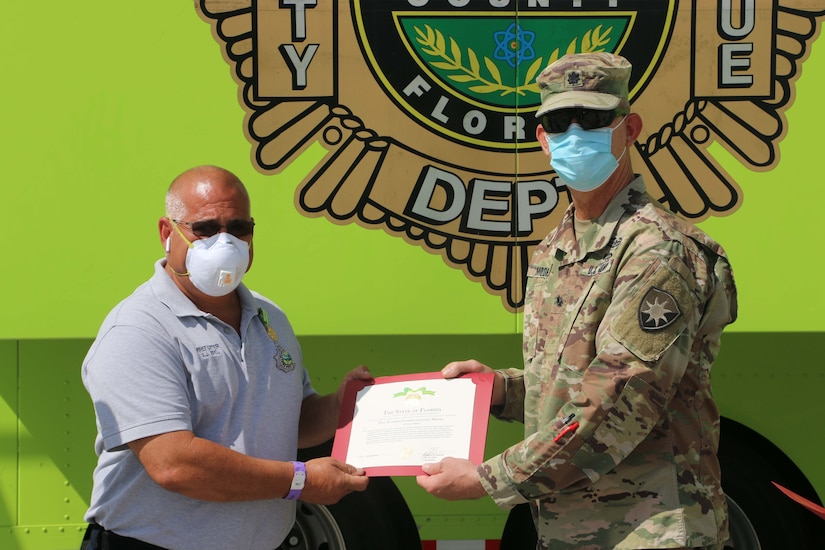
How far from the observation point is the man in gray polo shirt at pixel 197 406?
1985mm

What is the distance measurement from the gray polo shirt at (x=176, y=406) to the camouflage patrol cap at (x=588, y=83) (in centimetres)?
101

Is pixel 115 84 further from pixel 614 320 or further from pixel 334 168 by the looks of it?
pixel 614 320

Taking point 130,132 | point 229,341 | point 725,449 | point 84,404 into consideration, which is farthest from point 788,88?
point 84,404

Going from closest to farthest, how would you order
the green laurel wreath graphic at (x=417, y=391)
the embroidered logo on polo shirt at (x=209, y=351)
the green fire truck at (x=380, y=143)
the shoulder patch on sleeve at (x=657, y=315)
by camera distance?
1. the shoulder patch on sleeve at (x=657, y=315)
2. the embroidered logo on polo shirt at (x=209, y=351)
3. the green laurel wreath graphic at (x=417, y=391)
4. the green fire truck at (x=380, y=143)

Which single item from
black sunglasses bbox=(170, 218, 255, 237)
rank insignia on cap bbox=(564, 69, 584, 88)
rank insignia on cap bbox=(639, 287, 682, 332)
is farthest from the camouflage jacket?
black sunglasses bbox=(170, 218, 255, 237)

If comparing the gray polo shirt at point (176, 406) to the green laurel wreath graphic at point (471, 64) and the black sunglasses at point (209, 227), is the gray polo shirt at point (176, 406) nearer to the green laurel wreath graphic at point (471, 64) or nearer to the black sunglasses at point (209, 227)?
the black sunglasses at point (209, 227)

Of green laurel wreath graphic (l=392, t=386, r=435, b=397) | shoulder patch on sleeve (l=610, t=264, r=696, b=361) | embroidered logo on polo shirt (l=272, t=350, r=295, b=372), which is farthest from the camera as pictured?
green laurel wreath graphic (l=392, t=386, r=435, b=397)

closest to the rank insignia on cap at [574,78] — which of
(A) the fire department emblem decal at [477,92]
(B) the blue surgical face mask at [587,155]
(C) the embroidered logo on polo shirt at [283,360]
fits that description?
(B) the blue surgical face mask at [587,155]

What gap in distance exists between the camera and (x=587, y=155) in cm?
215

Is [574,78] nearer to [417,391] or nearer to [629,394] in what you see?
[629,394]

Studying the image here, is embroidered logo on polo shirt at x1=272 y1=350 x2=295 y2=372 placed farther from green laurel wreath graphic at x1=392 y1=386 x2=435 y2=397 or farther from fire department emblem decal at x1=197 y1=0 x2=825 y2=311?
fire department emblem decal at x1=197 y1=0 x2=825 y2=311

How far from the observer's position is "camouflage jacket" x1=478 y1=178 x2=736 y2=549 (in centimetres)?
196

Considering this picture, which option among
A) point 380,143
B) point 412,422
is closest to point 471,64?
point 380,143

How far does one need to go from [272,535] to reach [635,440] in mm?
959
